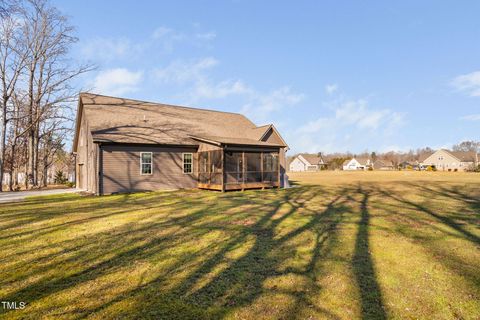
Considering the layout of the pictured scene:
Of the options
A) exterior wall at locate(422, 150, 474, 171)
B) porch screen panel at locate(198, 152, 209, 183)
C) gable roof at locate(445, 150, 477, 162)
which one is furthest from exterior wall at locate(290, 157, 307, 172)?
porch screen panel at locate(198, 152, 209, 183)

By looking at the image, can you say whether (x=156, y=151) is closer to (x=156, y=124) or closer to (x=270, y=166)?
(x=156, y=124)

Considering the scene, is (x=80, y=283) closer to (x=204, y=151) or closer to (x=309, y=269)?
(x=309, y=269)

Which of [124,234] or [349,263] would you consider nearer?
[349,263]

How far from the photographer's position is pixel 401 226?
28.1ft

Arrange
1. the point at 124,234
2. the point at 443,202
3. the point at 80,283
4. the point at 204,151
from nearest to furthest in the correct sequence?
the point at 80,283, the point at 124,234, the point at 443,202, the point at 204,151

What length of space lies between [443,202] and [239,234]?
37.2 ft

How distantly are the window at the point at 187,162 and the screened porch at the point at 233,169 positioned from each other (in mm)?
607

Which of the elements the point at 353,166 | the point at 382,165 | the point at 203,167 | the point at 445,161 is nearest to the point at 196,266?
the point at 203,167

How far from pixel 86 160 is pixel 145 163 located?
503 centimetres

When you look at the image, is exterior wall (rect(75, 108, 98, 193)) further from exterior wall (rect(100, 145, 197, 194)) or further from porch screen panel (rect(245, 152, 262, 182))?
porch screen panel (rect(245, 152, 262, 182))

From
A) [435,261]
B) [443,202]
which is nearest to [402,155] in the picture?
[443,202]

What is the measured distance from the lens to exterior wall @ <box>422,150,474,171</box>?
90.0 meters

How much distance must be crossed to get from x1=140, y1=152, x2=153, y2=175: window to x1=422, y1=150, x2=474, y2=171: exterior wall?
9815 cm

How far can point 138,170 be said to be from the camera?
18953 millimetres
